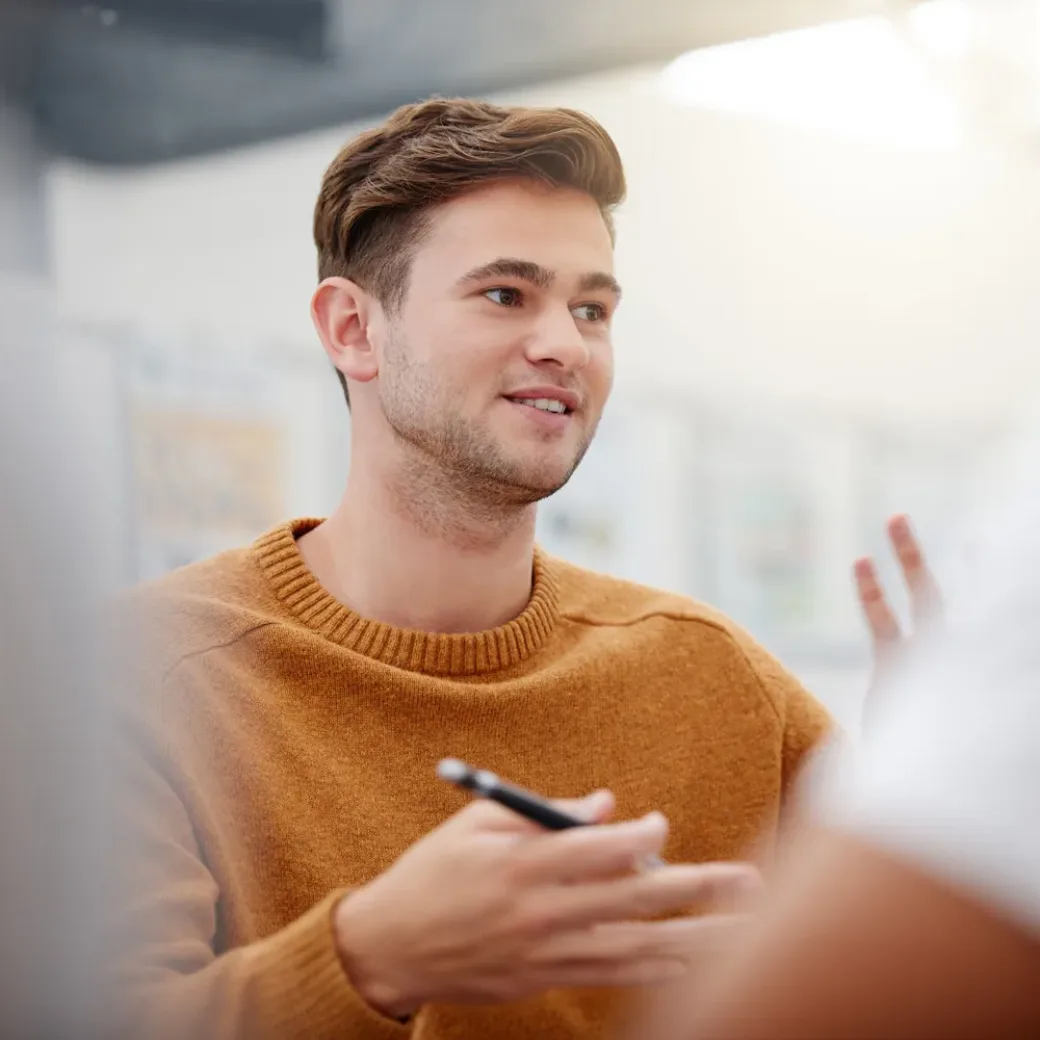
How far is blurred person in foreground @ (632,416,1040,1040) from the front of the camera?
1.01 ft

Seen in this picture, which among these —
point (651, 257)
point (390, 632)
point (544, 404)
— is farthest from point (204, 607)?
point (651, 257)

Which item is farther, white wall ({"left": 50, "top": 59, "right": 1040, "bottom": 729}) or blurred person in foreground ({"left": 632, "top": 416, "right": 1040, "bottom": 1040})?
white wall ({"left": 50, "top": 59, "right": 1040, "bottom": 729})

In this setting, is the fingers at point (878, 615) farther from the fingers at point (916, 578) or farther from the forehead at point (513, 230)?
the forehead at point (513, 230)

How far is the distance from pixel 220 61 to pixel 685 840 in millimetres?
602

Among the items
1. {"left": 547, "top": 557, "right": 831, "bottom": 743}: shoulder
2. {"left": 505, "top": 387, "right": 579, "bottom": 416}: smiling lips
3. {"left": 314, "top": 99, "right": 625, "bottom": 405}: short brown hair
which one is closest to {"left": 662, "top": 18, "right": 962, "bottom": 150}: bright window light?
{"left": 314, "top": 99, "right": 625, "bottom": 405}: short brown hair

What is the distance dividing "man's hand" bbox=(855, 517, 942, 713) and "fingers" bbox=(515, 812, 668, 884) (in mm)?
313

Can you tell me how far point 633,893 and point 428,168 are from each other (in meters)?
0.46

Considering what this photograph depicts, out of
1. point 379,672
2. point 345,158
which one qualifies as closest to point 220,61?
point 345,158

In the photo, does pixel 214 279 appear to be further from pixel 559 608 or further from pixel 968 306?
pixel 968 306

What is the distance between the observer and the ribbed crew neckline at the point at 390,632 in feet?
2.41

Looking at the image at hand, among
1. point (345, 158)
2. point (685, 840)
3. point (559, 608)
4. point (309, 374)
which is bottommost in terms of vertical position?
point (685, 840)

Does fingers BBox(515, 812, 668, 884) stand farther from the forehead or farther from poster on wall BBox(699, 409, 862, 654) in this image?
poster on wall BBox(699, 409, 862, 654)

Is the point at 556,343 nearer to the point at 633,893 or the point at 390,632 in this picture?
the point at 390,632

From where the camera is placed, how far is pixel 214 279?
864mm
